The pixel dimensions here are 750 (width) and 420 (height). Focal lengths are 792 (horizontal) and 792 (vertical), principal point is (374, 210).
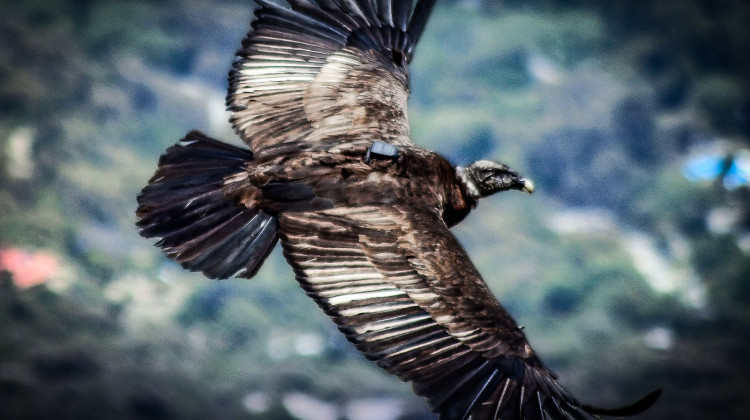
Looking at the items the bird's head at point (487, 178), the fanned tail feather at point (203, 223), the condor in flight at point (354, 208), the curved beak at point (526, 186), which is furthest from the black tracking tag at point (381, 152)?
the curved beak at point (526, 186)

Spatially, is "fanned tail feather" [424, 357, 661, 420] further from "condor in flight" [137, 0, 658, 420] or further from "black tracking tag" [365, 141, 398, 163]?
"black tracking tag" [365, 141, 398, 163]

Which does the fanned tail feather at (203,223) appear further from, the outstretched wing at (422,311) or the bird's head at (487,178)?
the bird's head at (487,178)

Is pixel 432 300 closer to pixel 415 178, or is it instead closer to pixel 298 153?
pixel 415 178

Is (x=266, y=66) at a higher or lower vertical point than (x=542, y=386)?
higher

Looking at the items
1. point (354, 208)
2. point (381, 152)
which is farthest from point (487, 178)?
point (354, 208)

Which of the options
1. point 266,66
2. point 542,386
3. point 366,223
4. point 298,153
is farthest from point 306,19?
point 542,386

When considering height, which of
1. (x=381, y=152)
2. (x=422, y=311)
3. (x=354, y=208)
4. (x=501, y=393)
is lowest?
(x=501, y=393)

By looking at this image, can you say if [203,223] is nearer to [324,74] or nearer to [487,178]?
[324,74]

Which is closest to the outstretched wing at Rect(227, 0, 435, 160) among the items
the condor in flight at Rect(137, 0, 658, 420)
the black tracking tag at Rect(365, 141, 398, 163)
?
the condor in flight at Rect(137, 0, 658, 420)
